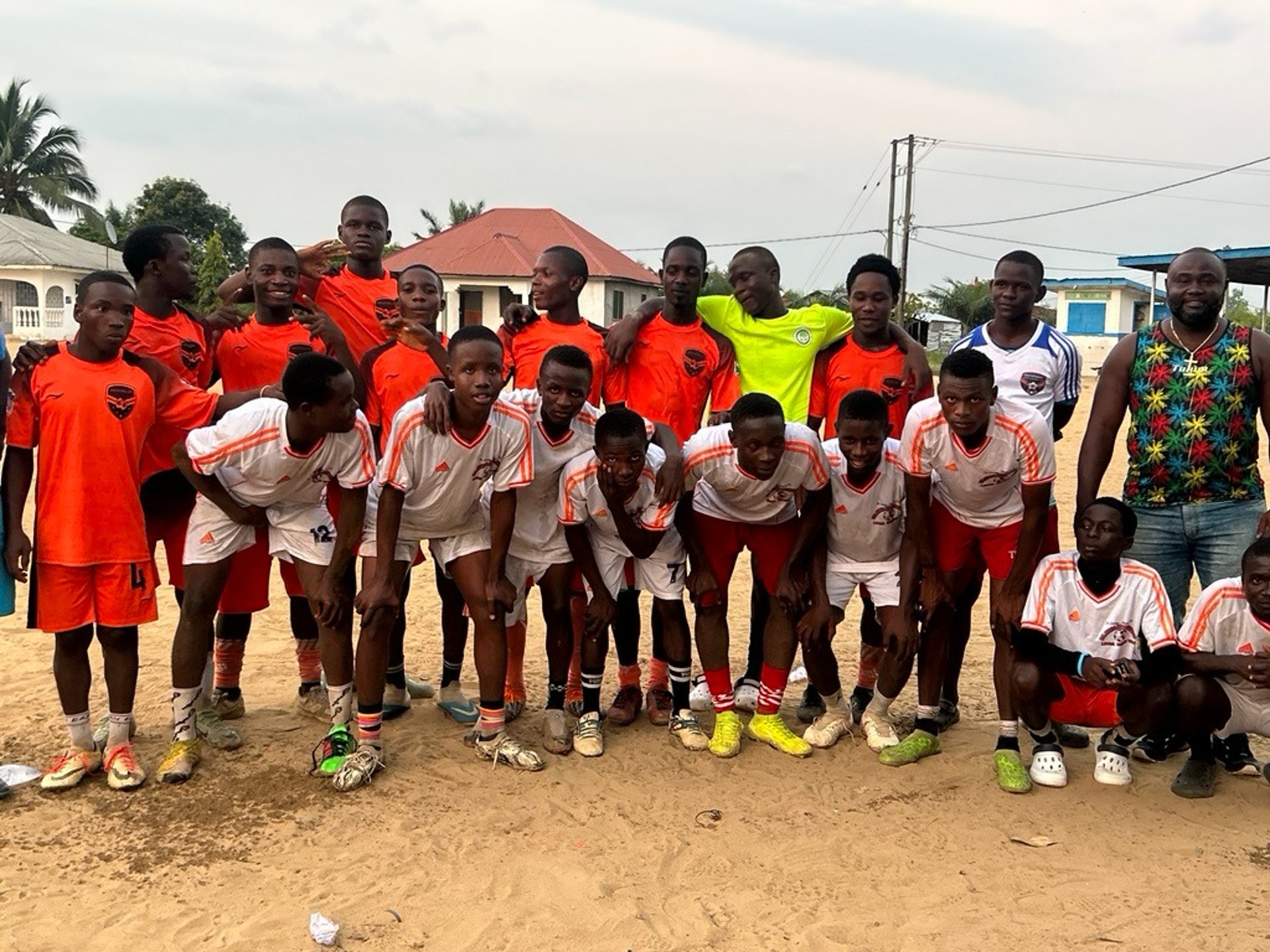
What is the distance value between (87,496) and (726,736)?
3057mm

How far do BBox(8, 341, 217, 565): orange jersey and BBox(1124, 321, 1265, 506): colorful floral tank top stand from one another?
4.47 m

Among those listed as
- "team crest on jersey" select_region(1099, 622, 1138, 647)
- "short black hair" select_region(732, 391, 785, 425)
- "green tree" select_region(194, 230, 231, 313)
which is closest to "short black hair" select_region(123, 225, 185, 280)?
"short black hair" select_region(732, 391, 785, 425)

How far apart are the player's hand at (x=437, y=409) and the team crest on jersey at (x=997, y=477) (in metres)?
2.41

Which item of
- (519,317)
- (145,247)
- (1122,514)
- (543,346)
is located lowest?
(1122,514)

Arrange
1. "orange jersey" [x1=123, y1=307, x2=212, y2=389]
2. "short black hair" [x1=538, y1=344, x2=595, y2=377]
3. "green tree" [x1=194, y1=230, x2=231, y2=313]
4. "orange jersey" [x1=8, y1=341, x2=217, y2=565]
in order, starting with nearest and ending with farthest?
"orange jersey" [x1=8, y1=341, x2=217, y2=565]
"short black hair" [x1=538, y1=344, x2=595, y2=377]
"orange jersey" [x1=123, y1=307, x2=212, y2=389]
"green tree" [x1=194, y1=230, x2=231, y2=313]

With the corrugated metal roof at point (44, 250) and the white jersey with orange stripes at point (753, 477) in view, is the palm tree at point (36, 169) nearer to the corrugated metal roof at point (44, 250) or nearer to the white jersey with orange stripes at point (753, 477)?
the corrugated metal roof at point (44, 250)

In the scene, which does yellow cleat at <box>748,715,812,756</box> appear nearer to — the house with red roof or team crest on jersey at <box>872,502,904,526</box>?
team crest on jersey at <box>872,502,904,526</box>

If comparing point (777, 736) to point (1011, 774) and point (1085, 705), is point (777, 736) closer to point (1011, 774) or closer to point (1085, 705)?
point (1011, 774)

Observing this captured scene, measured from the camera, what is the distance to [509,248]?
3544 centimetres

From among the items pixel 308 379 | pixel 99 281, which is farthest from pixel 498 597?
pixel 99 281

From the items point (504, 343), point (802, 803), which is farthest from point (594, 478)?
point (802, 803)

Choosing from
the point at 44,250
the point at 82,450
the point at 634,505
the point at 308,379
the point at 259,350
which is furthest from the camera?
the point at 44,250

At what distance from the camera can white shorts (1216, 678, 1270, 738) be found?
4711mm

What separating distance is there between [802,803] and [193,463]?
3.01 meters
